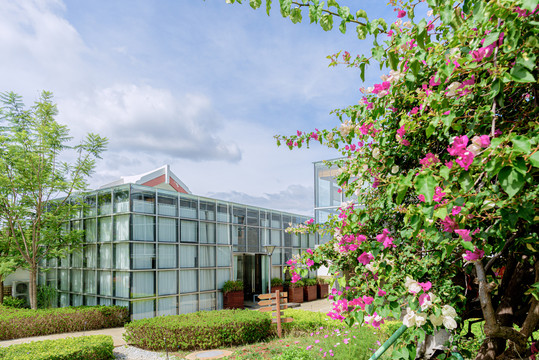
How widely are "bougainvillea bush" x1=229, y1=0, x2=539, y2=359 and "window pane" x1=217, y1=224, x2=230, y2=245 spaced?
11.5 meters

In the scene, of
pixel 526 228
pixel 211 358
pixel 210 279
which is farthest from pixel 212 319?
pixel 526 228

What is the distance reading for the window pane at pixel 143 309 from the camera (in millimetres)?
11742

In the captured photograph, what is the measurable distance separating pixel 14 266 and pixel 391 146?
15.0 m

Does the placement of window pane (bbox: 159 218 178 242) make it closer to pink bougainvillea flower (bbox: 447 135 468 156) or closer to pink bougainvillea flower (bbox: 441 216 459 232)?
pink bougainvillea flower (bbox: 441 216 459 232)

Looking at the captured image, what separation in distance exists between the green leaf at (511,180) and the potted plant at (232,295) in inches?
545

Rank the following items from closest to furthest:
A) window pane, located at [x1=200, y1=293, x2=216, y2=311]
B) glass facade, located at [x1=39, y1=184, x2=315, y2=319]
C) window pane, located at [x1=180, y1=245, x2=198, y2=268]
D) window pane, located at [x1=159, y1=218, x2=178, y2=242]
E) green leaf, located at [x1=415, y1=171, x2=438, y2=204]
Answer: green leaf, located at [x1=415, y1=171, x2=438, y2=204], glass facade, located at [x1=39, y1=184, x2=315, y2=319], window pane, located at [x1=159, y1=218, x2=178, y2=242], window pane, located at [x1=180, y1=245, x2=198, y2=268], window pane, located at [x1=200, y1=293, x2=216, y2=311]

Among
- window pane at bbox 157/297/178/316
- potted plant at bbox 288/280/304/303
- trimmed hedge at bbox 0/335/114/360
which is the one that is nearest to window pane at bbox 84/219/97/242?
window pane at bbox 157/297/178/316

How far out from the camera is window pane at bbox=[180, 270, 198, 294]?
13.0 m

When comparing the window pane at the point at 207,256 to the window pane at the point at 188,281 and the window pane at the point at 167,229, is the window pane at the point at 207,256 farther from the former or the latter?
the window pane at the point at 167,229

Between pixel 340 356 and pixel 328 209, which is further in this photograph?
pixel 328 209

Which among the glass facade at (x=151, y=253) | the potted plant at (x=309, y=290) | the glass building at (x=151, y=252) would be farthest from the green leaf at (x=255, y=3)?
the potted plant at (x=309, y=290)

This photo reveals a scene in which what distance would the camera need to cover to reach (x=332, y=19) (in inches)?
73.5

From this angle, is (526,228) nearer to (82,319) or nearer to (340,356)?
(340,356)

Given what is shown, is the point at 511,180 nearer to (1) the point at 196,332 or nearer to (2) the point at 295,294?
(1) the point at 196,332
